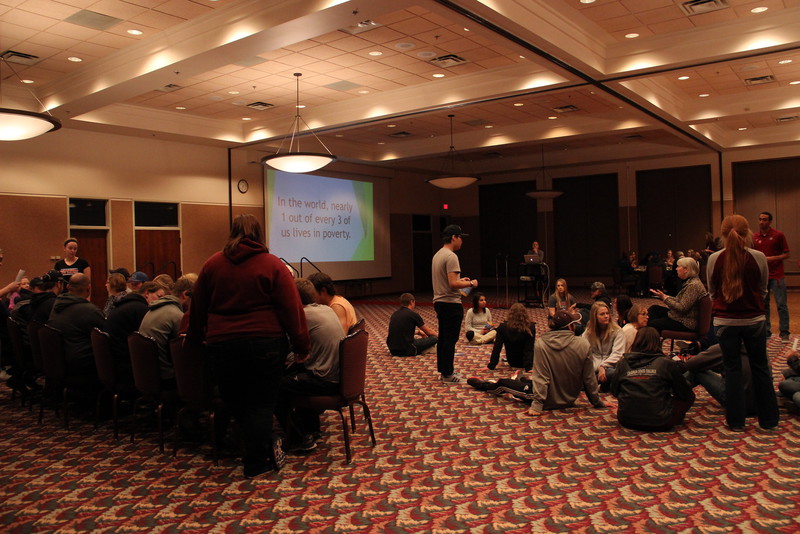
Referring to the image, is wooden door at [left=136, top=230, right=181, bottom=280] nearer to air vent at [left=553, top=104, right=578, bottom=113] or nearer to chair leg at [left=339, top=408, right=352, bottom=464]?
air vent at [left=553, top=104, right=578, bottom=113]

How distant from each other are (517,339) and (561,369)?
1.58 metres

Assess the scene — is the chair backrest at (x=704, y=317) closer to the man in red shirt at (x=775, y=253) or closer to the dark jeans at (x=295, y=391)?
the man in red shirt at (x=775, y=253)

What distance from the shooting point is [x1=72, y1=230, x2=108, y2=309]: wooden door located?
12.1 metres

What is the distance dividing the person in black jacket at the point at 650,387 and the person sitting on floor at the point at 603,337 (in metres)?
1.06

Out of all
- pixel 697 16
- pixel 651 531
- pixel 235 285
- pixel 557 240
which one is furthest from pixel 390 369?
pixel 557 240

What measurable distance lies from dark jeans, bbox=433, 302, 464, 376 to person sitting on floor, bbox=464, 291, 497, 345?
8.17ft

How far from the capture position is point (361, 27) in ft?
26.0

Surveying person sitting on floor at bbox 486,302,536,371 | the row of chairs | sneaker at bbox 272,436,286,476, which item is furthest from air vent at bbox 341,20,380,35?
sneaker at bbox 272,436,286,476

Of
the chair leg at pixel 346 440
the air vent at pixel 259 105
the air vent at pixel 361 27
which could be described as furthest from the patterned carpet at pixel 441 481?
the air vent at pixel 259 105

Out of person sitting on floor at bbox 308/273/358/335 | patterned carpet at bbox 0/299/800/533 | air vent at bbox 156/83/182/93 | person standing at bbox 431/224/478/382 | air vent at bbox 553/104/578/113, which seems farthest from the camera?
air vent at bbox 553/104/578/113

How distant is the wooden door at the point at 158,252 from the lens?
12.9m

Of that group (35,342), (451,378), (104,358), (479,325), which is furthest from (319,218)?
(104,358)

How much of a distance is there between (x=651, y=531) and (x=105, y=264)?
1190 cm

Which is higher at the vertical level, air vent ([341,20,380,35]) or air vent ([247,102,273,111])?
air vent ([247,102,273,111])
